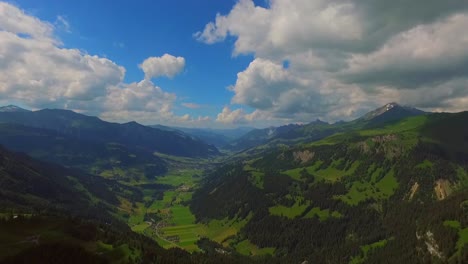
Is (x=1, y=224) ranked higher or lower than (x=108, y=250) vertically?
higher

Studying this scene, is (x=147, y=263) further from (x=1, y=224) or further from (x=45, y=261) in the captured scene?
(x=1, y=224)

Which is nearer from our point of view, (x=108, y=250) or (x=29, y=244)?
(x=29, y=244)

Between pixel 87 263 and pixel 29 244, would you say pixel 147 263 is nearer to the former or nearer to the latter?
pixel 87 263

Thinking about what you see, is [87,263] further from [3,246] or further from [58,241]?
[3,246]

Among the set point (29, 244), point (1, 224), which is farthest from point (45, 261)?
point (1, 224)

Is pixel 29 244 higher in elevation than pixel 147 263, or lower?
higher

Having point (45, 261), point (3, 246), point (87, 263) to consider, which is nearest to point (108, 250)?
point (87, 263)

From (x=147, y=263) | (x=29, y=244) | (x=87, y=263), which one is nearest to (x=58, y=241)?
(x=29, y=244)

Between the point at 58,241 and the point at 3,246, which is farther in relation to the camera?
the point at 58,241
